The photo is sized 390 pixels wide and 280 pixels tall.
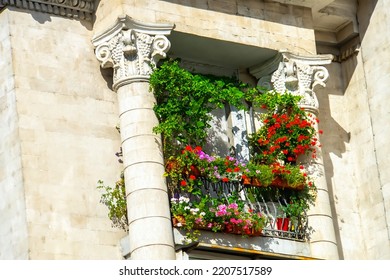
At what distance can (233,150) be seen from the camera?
3144 centimetres

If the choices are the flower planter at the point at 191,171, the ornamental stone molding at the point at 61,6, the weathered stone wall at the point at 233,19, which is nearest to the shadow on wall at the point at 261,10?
the weathered stone wall at the point at 233,19

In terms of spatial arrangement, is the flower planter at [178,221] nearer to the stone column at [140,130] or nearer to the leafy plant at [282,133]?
the stone column at [140,130]

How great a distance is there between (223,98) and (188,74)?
907 millimetres

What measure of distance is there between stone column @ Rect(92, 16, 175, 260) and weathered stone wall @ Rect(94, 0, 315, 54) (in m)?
0.37

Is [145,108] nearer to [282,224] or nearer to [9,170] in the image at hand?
[9,170]

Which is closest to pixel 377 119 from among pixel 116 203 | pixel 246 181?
pixel 246 181

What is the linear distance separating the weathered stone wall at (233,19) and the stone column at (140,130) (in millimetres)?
372

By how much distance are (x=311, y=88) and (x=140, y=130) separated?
13.2ft

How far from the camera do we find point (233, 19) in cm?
3162

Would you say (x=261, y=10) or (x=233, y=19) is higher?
(x=261, y=10)

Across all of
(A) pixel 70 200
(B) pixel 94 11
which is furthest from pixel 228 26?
(A) pixel 70 200

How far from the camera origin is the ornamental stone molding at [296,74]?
3186 centimetres

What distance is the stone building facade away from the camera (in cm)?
2909

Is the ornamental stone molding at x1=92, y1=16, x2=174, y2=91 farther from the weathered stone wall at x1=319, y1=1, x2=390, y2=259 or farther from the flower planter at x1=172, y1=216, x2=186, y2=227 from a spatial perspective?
the weathered stone wall at x1=319, y1=1, x2=390, y2=259
